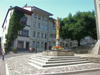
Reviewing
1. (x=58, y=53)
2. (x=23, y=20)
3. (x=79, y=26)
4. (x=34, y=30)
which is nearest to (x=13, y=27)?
(x=23, y=20)

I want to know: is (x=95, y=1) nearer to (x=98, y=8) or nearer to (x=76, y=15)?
(x=98, y=8)

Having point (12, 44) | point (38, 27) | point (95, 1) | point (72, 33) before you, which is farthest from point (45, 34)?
point (95, 1)

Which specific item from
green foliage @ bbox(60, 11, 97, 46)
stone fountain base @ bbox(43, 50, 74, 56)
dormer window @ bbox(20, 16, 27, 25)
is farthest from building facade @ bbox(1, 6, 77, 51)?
stone fountain base @ bbox(43, 50, 74, 56)

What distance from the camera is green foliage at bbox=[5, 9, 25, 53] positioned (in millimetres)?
25500

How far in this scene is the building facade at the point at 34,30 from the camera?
28.1 meters

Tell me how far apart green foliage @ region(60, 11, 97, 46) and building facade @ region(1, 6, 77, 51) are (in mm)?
9987

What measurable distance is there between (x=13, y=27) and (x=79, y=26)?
16.8m

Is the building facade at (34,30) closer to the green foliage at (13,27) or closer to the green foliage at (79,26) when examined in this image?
the green foliage at (13,27)

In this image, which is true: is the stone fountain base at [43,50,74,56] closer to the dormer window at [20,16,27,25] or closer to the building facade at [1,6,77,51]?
the building facade at [1,6,77,51]

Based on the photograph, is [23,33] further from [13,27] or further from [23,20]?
[23,20]

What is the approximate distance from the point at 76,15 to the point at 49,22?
47.4 ft

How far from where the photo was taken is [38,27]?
109 feet

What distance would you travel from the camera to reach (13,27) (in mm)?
26016

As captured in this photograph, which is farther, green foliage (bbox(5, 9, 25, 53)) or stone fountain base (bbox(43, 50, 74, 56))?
green foliage (bbox(5, 9, 25, 53))
